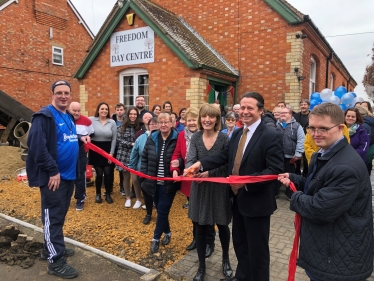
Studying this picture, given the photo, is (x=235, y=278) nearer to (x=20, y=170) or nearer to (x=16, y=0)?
(x=20, y=170)

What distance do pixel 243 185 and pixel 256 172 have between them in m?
0.17

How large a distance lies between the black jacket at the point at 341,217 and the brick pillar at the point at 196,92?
7.13 m

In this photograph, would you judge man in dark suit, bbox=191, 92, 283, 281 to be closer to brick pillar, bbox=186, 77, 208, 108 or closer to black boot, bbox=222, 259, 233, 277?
black boot, bbox=222, 259, 233, 277

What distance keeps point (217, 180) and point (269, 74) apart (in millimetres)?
7539

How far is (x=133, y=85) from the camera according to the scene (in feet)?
35.1

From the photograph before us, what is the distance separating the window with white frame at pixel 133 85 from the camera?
10.4 meters

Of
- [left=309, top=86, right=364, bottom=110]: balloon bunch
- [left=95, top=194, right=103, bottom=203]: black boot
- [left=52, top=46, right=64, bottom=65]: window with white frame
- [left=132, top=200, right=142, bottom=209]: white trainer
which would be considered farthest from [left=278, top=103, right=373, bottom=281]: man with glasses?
[left=52, top=46, right=64, bottom=65]: window with white frame

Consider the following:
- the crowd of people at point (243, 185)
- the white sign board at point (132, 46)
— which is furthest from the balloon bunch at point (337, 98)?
the white sign board at point (132, 46)

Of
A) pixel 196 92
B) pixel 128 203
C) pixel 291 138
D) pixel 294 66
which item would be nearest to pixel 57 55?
pixel 196 92

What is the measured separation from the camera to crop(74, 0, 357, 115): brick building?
9.20 m

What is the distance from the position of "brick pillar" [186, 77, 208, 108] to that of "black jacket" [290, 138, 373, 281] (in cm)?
713

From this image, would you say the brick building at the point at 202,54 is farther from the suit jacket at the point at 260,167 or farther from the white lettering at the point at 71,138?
the suit jacket at the point at 260,167

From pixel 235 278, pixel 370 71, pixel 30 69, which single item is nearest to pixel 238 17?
pixel 235 278

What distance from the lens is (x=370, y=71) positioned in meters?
32.1
